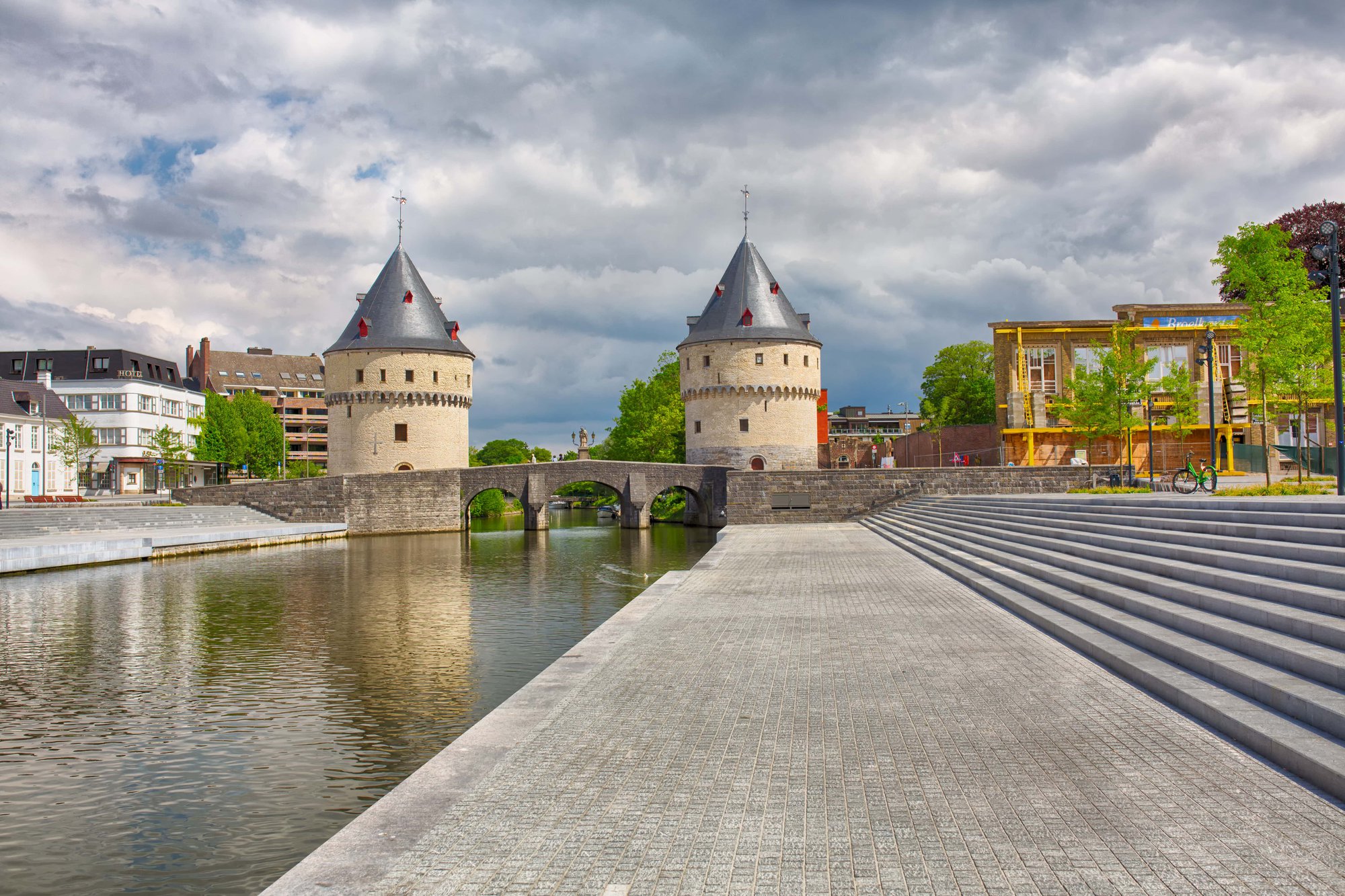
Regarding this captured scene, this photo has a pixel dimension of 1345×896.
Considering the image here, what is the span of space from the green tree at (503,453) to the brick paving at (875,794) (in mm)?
107340

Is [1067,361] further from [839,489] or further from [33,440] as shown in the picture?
[33,440]

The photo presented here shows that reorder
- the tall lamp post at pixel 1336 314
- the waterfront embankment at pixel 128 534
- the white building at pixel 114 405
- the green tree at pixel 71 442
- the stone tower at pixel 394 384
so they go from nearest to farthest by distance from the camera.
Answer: the tall lamp post at pixel 1336 314, the waterfront embankment at pixel 128 534, the green tree at pixel 71 442, the stone tower at pixel 394 384, the white building at pixel 114 405

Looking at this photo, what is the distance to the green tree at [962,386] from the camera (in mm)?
63062

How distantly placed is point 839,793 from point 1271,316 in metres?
28.3

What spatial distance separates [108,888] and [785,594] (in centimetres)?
1010

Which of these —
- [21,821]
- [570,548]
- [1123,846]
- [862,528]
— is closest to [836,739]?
[1123,846]

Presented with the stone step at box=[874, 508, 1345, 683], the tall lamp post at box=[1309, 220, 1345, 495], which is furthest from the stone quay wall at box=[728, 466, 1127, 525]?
the stone step at box=[874, 508, 1345, 683]

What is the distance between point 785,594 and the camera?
14.4 m

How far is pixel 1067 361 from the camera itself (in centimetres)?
4347

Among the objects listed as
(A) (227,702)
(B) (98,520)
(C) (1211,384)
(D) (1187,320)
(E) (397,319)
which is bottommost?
(A) (227,702)

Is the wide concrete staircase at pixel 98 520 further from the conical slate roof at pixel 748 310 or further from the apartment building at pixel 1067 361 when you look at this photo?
the apartment building at pixel 1067 361

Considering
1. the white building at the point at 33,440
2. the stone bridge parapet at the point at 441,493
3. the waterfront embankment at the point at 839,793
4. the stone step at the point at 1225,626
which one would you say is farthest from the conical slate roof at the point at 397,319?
the waterfront embankment at the point at 839,793

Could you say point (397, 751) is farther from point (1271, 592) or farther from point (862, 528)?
point (862, 528)

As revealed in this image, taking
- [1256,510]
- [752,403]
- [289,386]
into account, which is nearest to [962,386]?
[752,403]
